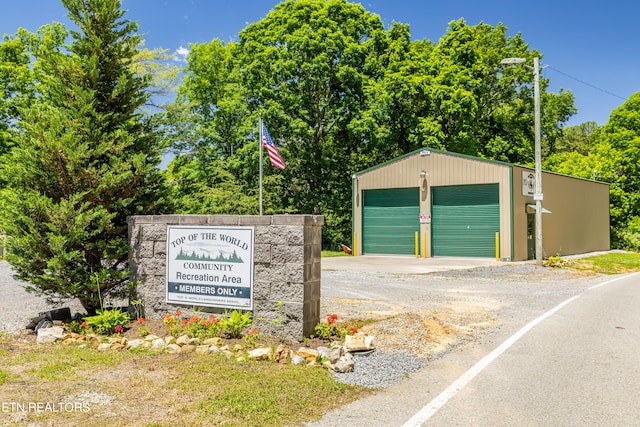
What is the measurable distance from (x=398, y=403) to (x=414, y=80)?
106 ft

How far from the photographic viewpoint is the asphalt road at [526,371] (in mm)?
4504

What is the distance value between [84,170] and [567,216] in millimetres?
26465

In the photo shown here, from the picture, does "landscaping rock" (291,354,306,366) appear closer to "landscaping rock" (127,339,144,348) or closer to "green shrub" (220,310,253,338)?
"green shrub" (220,310,253,338)

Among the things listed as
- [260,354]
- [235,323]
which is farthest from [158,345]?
[260,354]

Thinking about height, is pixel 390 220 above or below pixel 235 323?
above

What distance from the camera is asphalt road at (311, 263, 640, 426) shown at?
4504mm

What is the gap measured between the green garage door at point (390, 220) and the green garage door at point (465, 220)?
117 cm

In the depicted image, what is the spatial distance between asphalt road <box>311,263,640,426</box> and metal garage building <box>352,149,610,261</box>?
1146 centimetres

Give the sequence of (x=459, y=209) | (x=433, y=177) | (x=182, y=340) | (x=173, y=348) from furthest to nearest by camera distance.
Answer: (x=433, y=177)
(x=459, y=209)
(x=182, y=340)
(x=173, y=348)

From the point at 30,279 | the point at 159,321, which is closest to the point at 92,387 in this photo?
the point at 159,321

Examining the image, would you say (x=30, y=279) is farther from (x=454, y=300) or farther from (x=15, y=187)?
(x=454, y=300)

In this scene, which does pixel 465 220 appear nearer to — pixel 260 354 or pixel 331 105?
pixel 331 105

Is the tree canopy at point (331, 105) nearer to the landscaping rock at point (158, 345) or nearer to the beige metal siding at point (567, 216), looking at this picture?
the beige metal siding at point (567, 216)

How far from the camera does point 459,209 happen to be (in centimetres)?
2483
